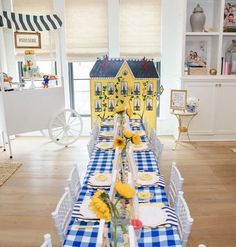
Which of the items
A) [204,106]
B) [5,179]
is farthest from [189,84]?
[5,179]

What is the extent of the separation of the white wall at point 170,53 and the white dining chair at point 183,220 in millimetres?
3730

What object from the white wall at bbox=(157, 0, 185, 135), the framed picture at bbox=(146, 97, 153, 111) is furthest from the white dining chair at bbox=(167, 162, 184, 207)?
the white wall at bbox=(157, 0, 185, 135)

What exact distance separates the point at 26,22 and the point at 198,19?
2883 millimetres

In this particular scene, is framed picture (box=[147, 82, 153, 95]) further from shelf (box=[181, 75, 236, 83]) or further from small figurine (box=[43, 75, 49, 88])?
small figurine (box=[43, 75, 49, 88])

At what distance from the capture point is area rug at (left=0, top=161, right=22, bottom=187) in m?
4.20

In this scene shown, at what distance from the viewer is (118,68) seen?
4.92 m

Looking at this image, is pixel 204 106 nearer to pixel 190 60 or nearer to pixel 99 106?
pixel 190 60

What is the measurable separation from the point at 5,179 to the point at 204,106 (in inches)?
140

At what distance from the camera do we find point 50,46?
18.4ft

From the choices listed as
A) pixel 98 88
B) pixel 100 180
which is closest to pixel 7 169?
pixel 98 88

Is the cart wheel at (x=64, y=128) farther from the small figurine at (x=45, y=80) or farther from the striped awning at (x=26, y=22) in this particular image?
the striped awning at (x=26, y=22)

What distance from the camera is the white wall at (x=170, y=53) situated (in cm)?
554

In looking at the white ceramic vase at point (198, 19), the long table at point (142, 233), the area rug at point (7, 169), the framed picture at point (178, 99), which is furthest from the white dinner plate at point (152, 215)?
the white ceramic vase at point (198, 19)

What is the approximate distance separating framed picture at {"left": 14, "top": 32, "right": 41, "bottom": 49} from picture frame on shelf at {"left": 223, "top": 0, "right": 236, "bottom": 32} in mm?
3335
